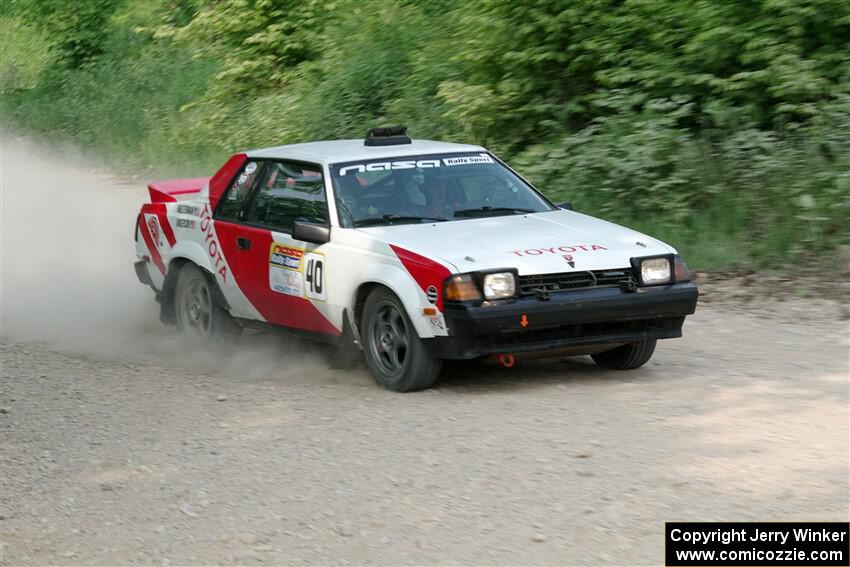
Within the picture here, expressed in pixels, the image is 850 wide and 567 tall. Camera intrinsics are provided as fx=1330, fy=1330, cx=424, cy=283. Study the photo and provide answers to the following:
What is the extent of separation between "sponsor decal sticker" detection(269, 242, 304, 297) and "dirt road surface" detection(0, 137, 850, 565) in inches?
22.5

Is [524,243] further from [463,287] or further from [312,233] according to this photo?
[312,233]

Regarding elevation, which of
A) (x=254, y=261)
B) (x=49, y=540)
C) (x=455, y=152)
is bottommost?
(x=49, y=540)

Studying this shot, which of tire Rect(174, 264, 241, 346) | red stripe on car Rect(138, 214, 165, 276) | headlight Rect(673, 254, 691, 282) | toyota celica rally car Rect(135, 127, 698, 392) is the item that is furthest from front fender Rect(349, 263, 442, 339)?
red stripe on car Rect(138, 214, 165, 276)

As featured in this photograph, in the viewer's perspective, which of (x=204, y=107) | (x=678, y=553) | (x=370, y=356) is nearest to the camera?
(x=678, y=553)

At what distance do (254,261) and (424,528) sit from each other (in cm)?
406

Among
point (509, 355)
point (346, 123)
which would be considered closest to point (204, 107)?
point (346, 123)

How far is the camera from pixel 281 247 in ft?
28.8

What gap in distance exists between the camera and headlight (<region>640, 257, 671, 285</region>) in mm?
7707

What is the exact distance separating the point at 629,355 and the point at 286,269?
7.58ft

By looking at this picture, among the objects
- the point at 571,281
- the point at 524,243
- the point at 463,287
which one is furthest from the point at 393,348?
the point at 571,281

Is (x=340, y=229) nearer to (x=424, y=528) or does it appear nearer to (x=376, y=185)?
(x=376, y=185)

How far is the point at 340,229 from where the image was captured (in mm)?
8328

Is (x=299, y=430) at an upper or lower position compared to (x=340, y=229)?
lower

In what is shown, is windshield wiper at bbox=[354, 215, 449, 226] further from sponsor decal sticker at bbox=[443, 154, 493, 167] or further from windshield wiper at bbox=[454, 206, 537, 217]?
sponsor decal sticker at bbox=[443, 154, 493, 167]
